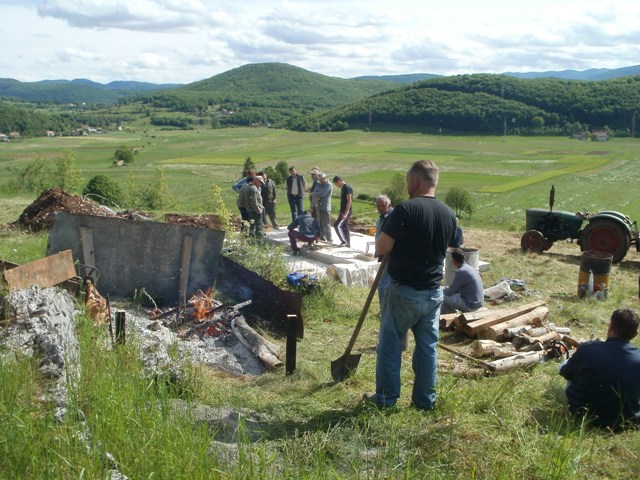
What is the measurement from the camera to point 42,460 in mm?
3100

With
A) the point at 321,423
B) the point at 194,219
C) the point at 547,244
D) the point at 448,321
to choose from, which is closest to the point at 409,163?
the point at 547,244

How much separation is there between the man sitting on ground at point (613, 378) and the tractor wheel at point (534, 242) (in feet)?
29.8

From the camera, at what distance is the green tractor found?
12398mm

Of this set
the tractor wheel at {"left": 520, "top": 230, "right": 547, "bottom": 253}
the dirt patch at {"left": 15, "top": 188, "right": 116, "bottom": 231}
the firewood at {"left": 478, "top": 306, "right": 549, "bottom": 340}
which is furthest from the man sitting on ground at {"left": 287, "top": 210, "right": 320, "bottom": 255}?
the tractor wheel at {"left": 520, "top": 230, "right": 547, "bottom": 253}

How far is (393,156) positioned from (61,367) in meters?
66.3

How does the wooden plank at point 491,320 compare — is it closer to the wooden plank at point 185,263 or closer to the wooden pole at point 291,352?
the wooden pole at point 291,352

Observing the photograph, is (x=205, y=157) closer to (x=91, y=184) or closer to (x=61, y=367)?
(x=91, y=184)

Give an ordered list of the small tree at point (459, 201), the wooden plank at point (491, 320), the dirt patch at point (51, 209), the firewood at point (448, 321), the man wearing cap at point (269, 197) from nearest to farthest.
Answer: the wooden plank at point (491, 320) < the firewood at point (448, 321) < the dirt patch at point (51, 209) < the man wearing cap at point (269, 197) < the small tree at point (459, 201)

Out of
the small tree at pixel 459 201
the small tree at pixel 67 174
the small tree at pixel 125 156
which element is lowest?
the small tree at pixel 125 156

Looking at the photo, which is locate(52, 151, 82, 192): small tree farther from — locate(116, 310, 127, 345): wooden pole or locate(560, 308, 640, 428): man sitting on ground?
locate(560, 308, 640, 428): man sitting on ground

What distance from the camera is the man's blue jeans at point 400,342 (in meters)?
4.49

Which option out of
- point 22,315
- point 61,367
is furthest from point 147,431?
point 22,315

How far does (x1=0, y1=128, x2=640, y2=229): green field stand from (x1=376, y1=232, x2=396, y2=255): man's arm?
14.7 meters

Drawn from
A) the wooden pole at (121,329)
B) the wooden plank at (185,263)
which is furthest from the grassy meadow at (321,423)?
the wooden plank at (185,263)
